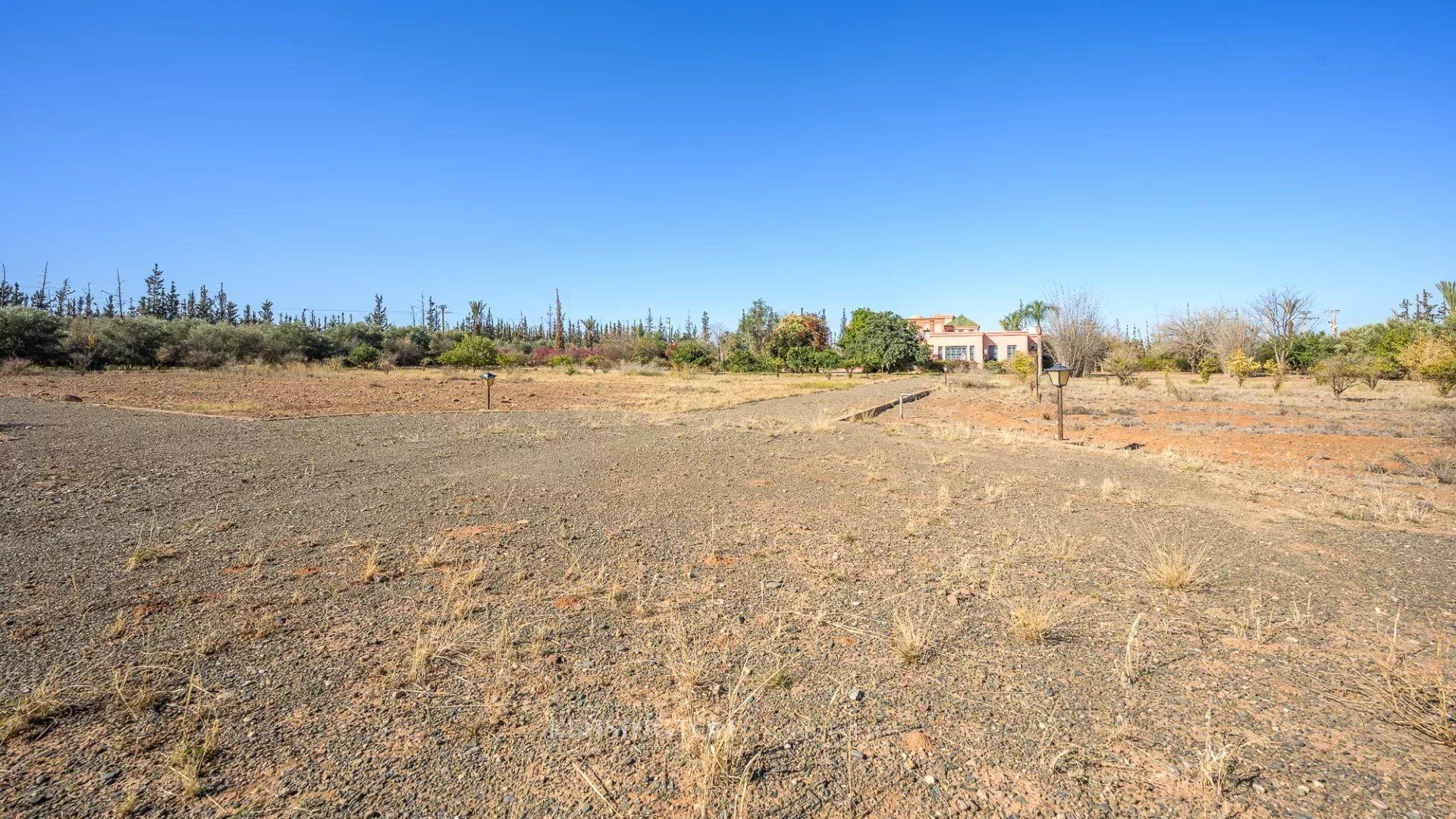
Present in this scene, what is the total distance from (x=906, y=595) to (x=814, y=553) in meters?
1.09

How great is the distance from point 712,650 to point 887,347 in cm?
4757

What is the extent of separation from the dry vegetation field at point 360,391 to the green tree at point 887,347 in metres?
14.5

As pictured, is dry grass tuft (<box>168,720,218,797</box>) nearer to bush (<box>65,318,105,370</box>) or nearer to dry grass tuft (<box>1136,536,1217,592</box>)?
dry grass tuft (<box>1136,536,1217,592</box>)

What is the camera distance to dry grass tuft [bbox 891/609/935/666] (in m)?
3.39

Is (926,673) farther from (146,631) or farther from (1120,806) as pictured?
(146,631)

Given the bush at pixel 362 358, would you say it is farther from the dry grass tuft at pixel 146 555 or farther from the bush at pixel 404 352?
the dry grass tuft at pixel 146 555

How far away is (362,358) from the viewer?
132 ft

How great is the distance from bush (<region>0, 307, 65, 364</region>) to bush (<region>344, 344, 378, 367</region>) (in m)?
12.7

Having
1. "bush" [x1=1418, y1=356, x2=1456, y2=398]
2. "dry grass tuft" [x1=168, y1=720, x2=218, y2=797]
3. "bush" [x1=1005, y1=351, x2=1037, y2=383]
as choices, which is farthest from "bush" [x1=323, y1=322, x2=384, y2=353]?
"bush" [x1=1418, y1=356, x2=1456, y2=398]

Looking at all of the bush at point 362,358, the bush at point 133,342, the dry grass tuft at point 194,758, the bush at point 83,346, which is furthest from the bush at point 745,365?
the dry grass tuft at point 194,758

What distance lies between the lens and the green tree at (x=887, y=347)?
4856 cm

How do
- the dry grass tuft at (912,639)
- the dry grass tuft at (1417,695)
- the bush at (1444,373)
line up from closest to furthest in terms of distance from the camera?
1. the dry grass tuft at (1417,695)
2. the dry grass tuft at (912,639)
3. the bush at (1444,373)

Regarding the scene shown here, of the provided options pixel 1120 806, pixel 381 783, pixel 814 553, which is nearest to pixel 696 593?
pixel 814 553

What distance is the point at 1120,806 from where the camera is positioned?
2.29m
